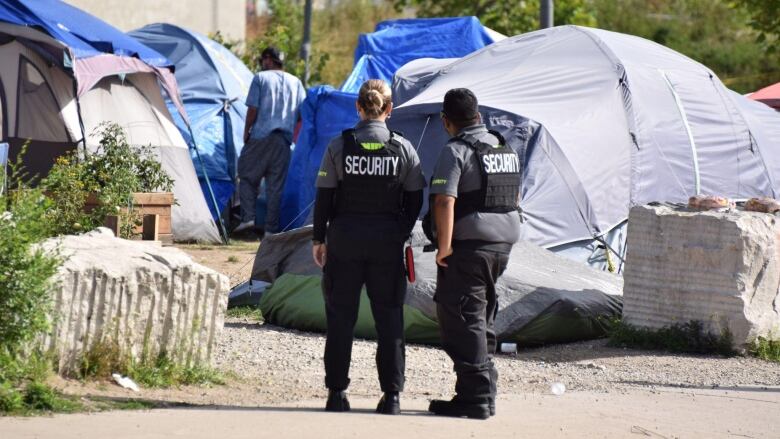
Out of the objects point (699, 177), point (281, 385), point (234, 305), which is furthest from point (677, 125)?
point (281, 385)

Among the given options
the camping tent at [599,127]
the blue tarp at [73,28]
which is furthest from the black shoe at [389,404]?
the blue tarp at [73,28]

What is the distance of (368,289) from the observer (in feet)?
22.6

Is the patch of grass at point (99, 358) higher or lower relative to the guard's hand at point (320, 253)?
lower

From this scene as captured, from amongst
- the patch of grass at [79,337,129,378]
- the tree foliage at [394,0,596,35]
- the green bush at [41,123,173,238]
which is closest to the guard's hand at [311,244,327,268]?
the patch of grass at [79,337,129,378]

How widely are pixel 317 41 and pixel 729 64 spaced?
486 inches

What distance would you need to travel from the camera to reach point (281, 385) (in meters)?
7.70

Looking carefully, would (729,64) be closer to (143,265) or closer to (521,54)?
(521,54)

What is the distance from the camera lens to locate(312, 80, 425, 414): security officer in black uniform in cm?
681

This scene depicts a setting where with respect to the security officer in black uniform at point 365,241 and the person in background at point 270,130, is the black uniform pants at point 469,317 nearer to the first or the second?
the security officer in black uniform at point 365,241

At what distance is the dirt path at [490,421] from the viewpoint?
6.05m

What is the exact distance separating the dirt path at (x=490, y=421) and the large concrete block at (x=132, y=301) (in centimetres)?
60

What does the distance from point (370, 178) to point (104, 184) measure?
209 inches

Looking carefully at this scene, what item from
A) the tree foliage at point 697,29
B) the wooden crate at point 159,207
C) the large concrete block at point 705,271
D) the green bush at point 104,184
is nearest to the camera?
the large concrete block at point 705,271

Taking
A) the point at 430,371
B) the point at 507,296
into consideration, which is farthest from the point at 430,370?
the point at 507,296
